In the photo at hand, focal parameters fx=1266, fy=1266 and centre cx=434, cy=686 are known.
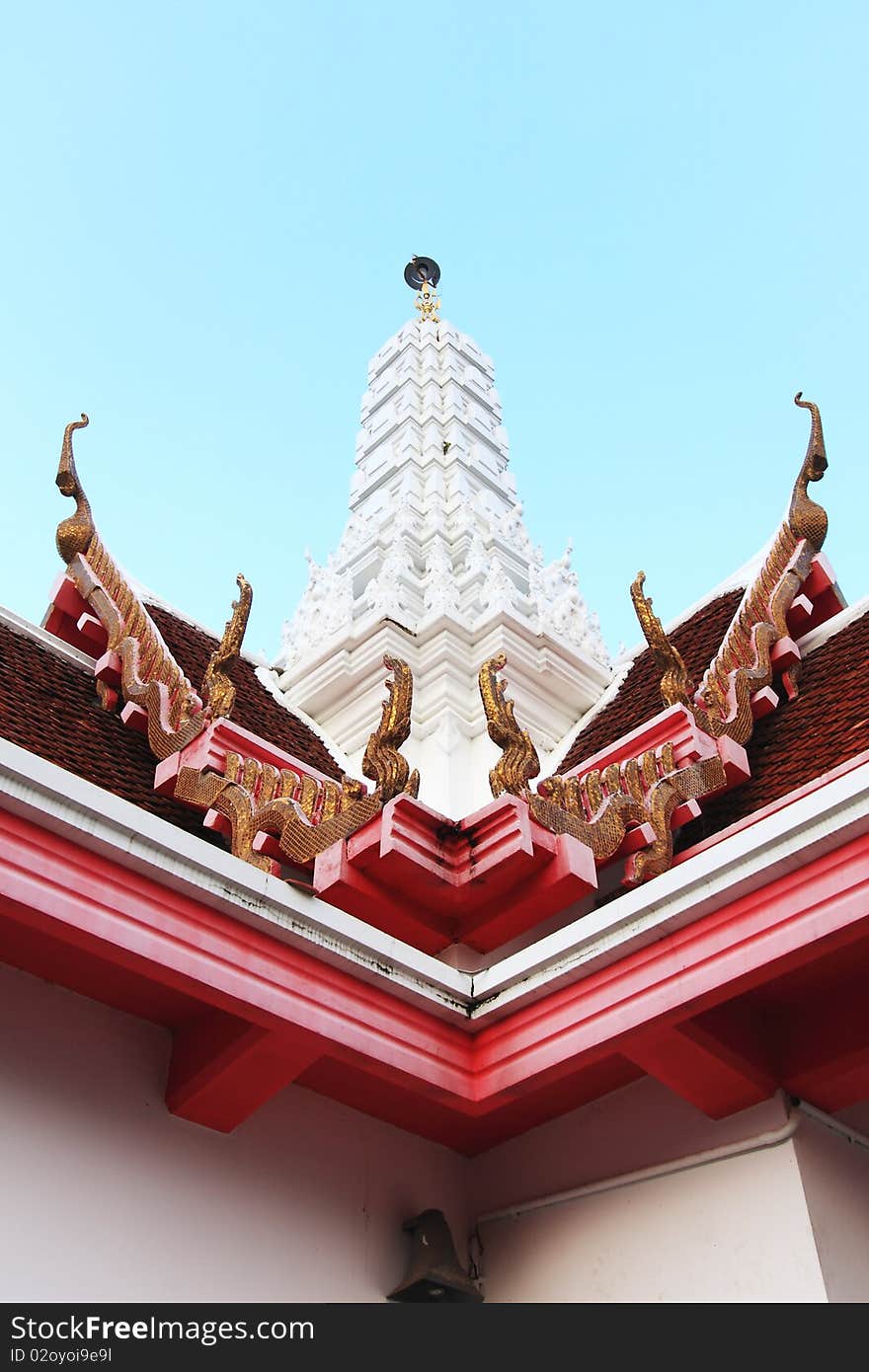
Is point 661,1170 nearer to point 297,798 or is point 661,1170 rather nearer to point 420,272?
point 297,798

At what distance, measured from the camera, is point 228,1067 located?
12.1 ft

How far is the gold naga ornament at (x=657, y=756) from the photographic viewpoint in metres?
4.71

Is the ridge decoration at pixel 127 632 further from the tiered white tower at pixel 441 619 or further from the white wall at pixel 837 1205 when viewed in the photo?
the white wall at pixel 837 1205

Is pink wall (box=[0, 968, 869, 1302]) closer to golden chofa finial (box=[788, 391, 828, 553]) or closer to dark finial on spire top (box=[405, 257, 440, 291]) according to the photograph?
golden chofa finial (box=[788, 391, 828, 553])

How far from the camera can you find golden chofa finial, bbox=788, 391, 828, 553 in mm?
6082

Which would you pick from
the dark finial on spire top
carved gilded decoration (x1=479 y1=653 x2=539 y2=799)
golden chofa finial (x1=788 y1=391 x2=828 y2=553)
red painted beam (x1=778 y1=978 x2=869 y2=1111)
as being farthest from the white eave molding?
the dark finial on spire top

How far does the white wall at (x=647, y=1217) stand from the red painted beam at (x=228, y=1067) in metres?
1.02

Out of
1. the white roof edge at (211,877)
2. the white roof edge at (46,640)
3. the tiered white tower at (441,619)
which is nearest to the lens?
the white roof edge at (211,877)

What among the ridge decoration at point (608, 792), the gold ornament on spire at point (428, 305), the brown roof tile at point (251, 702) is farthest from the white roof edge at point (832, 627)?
the gold ornament on spire at point (428, 305)

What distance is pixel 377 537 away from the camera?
347 inches

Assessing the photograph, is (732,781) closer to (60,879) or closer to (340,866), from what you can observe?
(340,866)

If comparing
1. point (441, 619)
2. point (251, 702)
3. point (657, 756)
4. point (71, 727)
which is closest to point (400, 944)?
point (657, 756)

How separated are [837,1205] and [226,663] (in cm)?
309

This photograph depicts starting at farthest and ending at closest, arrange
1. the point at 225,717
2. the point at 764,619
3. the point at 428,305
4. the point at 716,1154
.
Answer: the point at 428,305
the point at 764,619
the point at 225,717
the point at 716,1154
